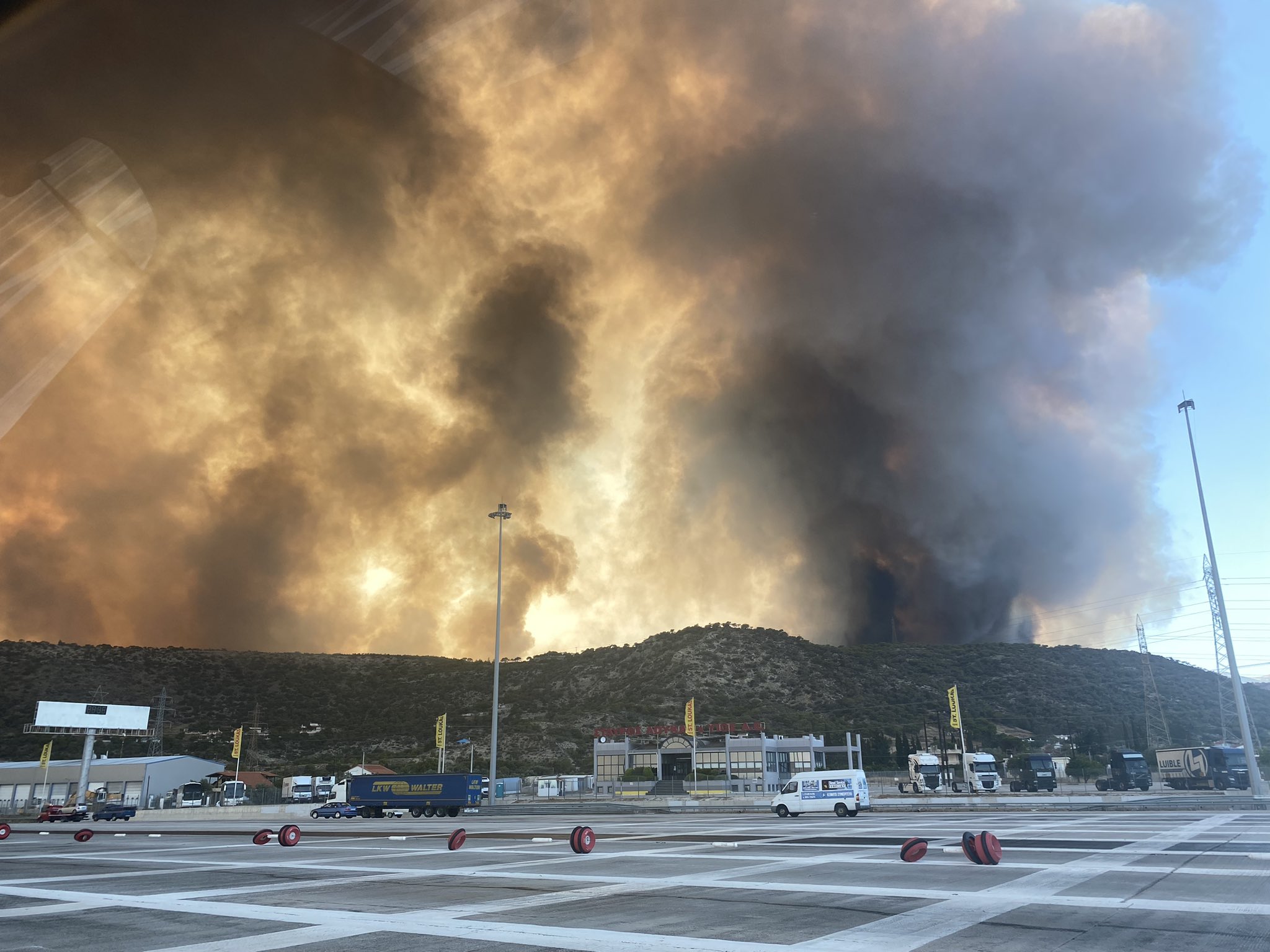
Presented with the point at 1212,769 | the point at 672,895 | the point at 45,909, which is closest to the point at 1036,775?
the point at 1212,769

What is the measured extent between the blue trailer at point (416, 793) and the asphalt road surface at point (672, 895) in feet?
79.7

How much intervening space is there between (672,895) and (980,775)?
201 feet

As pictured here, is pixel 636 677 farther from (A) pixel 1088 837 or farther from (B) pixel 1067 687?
(A) pixel 1088 837

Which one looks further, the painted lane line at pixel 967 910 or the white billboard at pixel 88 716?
the white billboard at pixel 88 716

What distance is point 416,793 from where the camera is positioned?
180 feet

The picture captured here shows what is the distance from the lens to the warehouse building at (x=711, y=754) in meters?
83.4

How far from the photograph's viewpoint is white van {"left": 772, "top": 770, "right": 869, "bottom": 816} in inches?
1656

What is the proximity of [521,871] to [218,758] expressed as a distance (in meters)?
119

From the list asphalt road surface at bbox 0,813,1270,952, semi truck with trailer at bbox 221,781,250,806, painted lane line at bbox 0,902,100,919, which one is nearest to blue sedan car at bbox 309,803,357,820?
semi truck with trailer at bbox 221,781,250,806

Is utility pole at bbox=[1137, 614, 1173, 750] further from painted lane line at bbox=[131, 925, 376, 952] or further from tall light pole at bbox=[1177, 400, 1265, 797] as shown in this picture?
painted lane line at bbox=[131, 925, 376, 952]

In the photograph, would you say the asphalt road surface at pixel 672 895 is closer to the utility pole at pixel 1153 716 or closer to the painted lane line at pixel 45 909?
the painted lane line at pixel 45 909

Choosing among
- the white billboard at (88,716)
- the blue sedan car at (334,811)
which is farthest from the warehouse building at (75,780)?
the blue sedan car at (334,811)

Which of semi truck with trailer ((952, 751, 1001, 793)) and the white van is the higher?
the white van

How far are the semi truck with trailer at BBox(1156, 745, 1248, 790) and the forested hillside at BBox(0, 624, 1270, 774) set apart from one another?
33872mm
